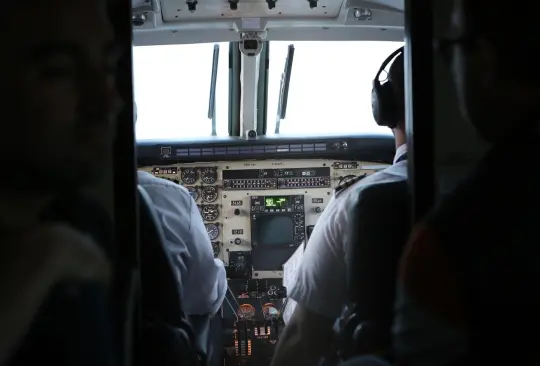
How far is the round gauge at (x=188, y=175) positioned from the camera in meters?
3.74

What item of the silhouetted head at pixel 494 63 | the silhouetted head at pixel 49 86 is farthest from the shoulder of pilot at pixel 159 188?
the silhouetted head at pixel 494 63

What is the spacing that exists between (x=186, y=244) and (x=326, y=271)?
0.25m

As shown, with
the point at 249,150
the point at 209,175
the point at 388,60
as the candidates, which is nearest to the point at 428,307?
the point at 388,60

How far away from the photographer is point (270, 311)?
12.1 ft

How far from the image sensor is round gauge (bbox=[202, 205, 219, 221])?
3.82m

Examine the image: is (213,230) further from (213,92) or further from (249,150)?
(213,92)

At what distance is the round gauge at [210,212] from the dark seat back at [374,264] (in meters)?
2.93

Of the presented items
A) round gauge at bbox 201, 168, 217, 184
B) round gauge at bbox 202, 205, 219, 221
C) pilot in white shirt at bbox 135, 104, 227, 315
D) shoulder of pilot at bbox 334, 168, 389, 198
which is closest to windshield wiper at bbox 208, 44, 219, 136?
round gauge at bbox 201, 168, 217, 184

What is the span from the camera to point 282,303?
12.3 feet

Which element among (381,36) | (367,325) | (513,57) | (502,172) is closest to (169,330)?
(367,325)

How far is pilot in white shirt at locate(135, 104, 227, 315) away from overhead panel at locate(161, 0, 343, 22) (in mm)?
1582

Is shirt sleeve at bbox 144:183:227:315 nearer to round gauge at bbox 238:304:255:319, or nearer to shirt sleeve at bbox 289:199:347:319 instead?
shirt sleeve at bbox 289:199:347:319

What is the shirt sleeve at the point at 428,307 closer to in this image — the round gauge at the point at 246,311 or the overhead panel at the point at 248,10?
the overhead panel at the point at 248,10

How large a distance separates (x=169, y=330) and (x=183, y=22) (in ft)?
6.91
